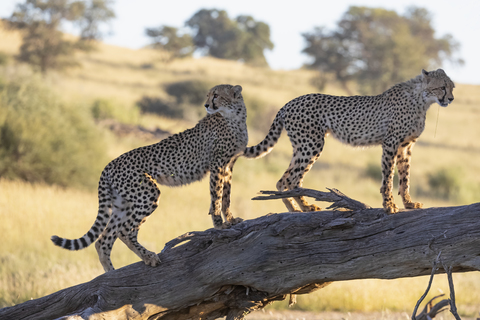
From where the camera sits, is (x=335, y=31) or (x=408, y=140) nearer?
(x=408, y=140)

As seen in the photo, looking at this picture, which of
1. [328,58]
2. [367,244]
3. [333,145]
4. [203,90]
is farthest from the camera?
[328,58]

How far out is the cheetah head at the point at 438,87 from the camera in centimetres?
419

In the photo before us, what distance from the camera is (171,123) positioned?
866 inches

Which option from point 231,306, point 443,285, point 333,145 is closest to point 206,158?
point 231,306

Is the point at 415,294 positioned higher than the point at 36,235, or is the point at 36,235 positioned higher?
the point at 36,235

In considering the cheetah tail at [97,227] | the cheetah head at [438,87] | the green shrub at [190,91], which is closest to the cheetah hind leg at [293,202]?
the cheetah head at [438,87]

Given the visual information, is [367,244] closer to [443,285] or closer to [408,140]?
[408,140]

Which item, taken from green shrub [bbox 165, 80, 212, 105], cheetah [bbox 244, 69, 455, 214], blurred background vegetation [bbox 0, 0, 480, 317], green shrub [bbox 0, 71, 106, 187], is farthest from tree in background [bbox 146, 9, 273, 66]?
cheetah [bbox 244, 69, 455, 214]

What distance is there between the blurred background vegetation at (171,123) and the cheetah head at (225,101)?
2.39m

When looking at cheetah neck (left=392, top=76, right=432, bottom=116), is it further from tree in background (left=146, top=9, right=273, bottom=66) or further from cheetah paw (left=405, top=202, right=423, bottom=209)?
tree in background (left=146, top=9, right=273, bottom=66)

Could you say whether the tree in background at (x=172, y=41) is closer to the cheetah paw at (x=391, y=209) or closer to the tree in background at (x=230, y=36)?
the tree in background at (x=230, y=36)

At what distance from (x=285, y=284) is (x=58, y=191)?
9.33 m

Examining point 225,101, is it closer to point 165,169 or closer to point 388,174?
point 165,169

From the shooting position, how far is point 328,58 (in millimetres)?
31844
